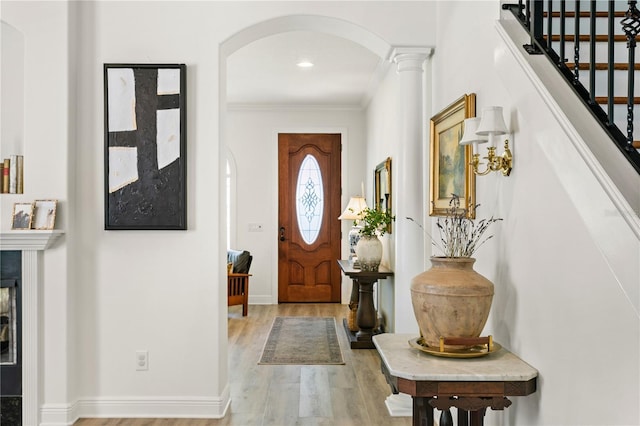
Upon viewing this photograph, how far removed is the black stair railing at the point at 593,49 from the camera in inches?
63.6

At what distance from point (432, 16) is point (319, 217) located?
497cm

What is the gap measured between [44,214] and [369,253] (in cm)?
300

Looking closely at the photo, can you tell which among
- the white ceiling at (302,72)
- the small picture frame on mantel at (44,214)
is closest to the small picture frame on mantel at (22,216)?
the small picture frame on mantel at (44,214)

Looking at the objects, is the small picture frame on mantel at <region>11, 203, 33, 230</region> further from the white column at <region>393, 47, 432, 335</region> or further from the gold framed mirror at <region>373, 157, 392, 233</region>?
the gold framed mirror at <region>373, 157, 392, 233</region>

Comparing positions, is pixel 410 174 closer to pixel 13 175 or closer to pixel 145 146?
pixel 145 146

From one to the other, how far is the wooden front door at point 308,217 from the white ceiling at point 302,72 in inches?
26.3

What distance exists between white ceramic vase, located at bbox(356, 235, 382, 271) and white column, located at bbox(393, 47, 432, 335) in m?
1.70

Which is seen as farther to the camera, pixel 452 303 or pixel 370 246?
pixel 370 246

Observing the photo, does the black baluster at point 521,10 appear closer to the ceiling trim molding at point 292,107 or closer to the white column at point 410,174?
the white column at point 410,174

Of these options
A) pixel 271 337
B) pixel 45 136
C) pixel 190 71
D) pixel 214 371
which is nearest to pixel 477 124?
pixel 190 71

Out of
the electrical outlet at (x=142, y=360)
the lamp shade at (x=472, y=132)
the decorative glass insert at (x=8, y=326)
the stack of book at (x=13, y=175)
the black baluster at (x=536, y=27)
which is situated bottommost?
the electrical outlet at (x=142, y=360)

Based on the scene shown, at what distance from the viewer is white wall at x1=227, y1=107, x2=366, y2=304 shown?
27.3ft

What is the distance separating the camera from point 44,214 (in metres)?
3.53

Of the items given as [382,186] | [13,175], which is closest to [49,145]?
[13,175]
